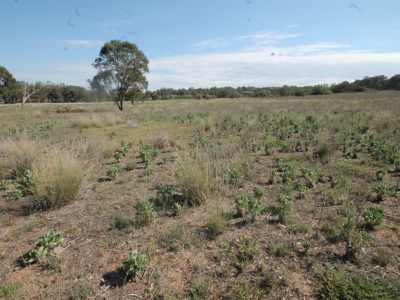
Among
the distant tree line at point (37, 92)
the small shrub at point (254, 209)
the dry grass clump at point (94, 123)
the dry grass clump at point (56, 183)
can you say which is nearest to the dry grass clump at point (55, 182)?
the dry grass clump at point (56, 183)

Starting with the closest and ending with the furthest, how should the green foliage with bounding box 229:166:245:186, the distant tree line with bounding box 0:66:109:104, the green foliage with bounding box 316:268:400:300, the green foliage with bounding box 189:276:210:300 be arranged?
the green foliage with bounding box 316:268:400:300 → the green foliage with bounding box 189:276:210:300 → the green foliage with bounding box 229:166:245:186 → the distant tree line with bounding box 0:66:109:104

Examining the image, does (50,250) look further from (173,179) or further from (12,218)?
(173,179)

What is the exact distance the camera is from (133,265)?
3076mm

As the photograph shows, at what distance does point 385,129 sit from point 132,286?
10590 millimetres

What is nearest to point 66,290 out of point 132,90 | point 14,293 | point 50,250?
point 14,293

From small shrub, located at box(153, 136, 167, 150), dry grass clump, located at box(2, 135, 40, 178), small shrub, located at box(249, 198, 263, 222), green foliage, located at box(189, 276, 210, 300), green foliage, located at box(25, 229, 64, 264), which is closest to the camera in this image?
green foliage, located at box(189, 276, 210, 300)

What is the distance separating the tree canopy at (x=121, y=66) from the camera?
92.9 feet

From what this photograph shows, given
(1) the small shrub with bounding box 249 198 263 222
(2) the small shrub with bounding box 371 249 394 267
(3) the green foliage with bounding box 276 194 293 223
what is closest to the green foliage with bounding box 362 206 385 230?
(2) the small shrub with bounding box 371 249 394 267

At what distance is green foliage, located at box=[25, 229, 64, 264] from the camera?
3428mm

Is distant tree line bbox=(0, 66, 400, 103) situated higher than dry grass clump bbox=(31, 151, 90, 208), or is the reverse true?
distant tree line bbox=(0, 66, 400, 103)

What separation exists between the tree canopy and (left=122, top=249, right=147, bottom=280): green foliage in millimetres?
27386

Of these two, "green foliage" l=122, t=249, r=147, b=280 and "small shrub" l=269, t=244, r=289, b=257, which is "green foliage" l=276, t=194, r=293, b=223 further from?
"green foliage" l=122, t=249, r=147, b=280

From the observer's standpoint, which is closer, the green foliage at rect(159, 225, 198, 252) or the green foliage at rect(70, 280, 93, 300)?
the green foliage at rect(70, 280, 93, 300)

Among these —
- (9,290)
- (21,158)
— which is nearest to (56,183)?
(9,290)
